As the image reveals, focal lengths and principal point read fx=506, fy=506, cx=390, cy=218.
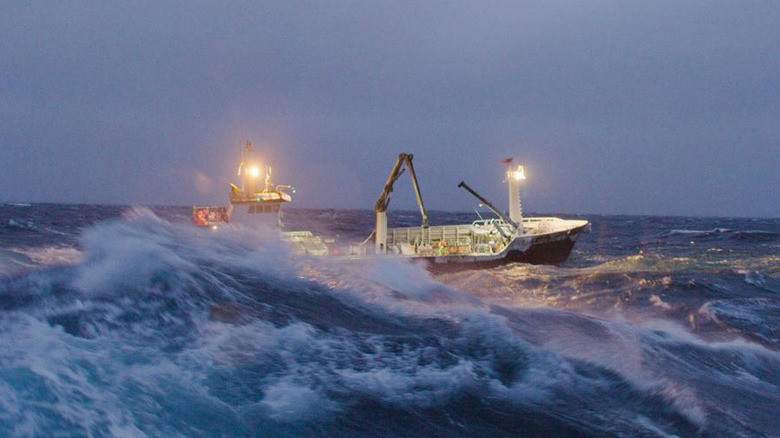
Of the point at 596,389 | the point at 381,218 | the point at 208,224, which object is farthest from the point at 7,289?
the point at 381,218

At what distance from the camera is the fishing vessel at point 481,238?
3531cm

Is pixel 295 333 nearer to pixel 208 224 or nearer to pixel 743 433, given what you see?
pixel 743 433

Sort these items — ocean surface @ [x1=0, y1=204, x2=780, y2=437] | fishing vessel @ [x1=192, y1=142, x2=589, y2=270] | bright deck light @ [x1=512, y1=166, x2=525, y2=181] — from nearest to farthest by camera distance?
ocean surface @ [x1=0, y1=204, x2=780, y2=437] → fishing vessel @ [x1=192, y1=142, x2=589, y2=270] → bright deck light @ [x1=512, y1=166, x2=525, y2=181]

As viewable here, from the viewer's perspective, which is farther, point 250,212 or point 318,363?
point 250,212

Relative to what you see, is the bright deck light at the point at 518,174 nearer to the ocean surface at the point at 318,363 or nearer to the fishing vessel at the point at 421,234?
the fishing vessel at the point at 421,234

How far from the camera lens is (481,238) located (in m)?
42.4

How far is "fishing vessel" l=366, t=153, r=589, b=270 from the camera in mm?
35312

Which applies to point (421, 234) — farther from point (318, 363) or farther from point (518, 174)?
point (318, 363)

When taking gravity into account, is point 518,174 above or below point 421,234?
above

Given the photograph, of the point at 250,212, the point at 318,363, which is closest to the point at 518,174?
the point at 250,212

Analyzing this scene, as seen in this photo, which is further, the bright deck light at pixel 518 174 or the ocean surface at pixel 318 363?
the bright deck light at pixel 518 174

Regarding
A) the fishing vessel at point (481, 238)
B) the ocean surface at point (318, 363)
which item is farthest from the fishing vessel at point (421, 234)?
the ocean surface at point (318, 363)

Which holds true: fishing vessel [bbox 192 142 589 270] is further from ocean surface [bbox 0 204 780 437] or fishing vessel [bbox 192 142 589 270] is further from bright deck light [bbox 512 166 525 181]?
ocean surface [bbox 0 204 780 437]

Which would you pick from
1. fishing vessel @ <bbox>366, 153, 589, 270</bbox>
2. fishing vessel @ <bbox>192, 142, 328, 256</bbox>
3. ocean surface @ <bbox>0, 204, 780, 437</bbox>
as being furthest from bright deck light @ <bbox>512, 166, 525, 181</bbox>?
ocean surface @ <bbox>0, 204, 780, 437</bbox>
